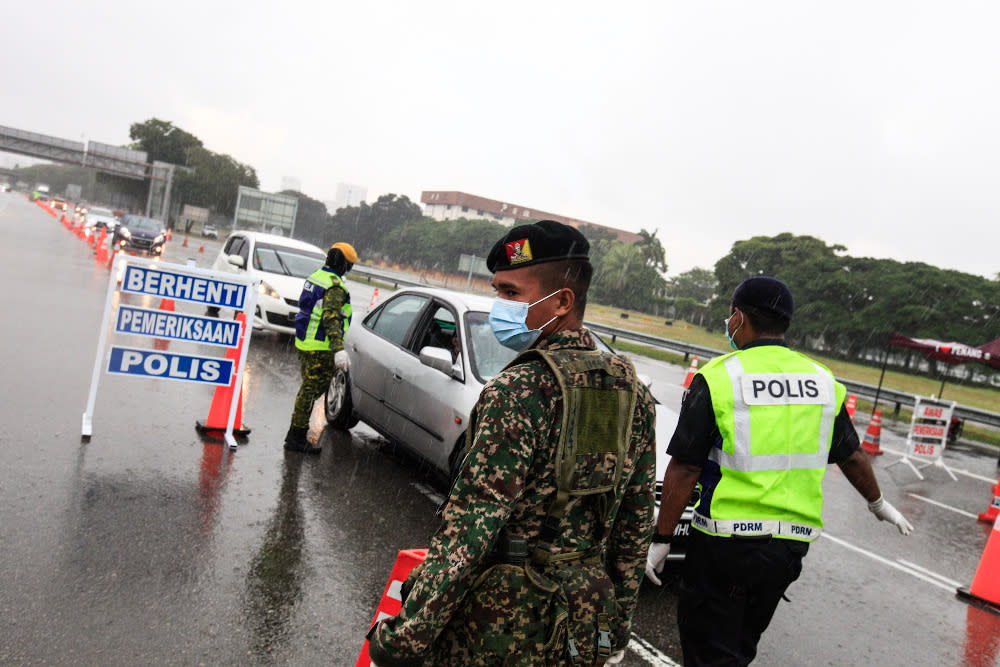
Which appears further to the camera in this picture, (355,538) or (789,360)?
(355,538)

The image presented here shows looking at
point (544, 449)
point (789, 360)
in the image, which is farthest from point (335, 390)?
point (544, 449)

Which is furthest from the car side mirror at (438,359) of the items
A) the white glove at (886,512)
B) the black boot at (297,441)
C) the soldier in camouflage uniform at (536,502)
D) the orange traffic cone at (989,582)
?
the orange traffic cone at (989,582)

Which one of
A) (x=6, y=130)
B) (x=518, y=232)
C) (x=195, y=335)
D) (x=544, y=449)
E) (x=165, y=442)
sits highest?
(x=6, y=130)

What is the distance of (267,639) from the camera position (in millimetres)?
3502

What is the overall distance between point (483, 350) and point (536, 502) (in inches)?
159

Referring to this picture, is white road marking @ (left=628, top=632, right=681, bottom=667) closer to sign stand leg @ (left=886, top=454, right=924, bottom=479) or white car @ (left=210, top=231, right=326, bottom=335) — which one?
white car @ (left=210, top=231, right=326, bottom=335)

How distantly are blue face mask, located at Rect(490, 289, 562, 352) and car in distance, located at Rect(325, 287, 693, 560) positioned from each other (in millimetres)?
2810

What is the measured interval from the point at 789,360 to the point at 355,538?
3.20 metres

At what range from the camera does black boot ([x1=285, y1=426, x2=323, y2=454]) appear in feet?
21.1

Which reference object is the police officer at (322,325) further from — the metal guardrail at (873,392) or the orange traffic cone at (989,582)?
the metal guardrail at (873,392)

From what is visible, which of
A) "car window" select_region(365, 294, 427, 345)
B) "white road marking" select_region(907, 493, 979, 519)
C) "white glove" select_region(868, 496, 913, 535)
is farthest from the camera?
"white road marking" select_region(907, 493, 979, 519)

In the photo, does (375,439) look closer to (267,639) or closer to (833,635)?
(267,639)

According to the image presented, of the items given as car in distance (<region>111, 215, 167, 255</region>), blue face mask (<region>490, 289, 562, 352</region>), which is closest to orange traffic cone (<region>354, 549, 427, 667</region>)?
blue face mask (<region>490, 289, 562, 352</region>)

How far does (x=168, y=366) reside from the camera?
20.0 ft
